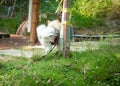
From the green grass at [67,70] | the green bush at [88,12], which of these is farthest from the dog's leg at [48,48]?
the green bush at [88,12]

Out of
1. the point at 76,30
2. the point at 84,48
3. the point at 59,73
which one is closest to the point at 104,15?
the point at 76,30

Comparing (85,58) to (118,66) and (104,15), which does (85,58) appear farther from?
(104,15)

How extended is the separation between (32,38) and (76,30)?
4.10 metres

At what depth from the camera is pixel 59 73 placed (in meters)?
6.61

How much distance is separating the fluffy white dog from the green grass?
226mm

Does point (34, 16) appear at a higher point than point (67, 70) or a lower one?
higher

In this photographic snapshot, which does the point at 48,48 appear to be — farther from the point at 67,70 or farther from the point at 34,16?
the point at 34,16

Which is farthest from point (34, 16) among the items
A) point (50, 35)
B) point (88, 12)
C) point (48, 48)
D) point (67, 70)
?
point (88, 12)

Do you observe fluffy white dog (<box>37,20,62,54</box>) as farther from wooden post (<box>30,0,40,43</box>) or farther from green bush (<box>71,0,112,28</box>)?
green bush (<box>71,0,112,28</box>)

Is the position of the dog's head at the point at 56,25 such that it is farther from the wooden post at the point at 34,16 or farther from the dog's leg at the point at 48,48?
the wooden post at the point at 34,16

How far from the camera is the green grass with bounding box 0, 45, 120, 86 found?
20.2 ft

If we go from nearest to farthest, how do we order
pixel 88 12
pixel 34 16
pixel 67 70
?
pixel 67 70 → pixel 34 16 → pixel 88 12

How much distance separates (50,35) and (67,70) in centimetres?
86

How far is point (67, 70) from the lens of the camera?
6.81m
